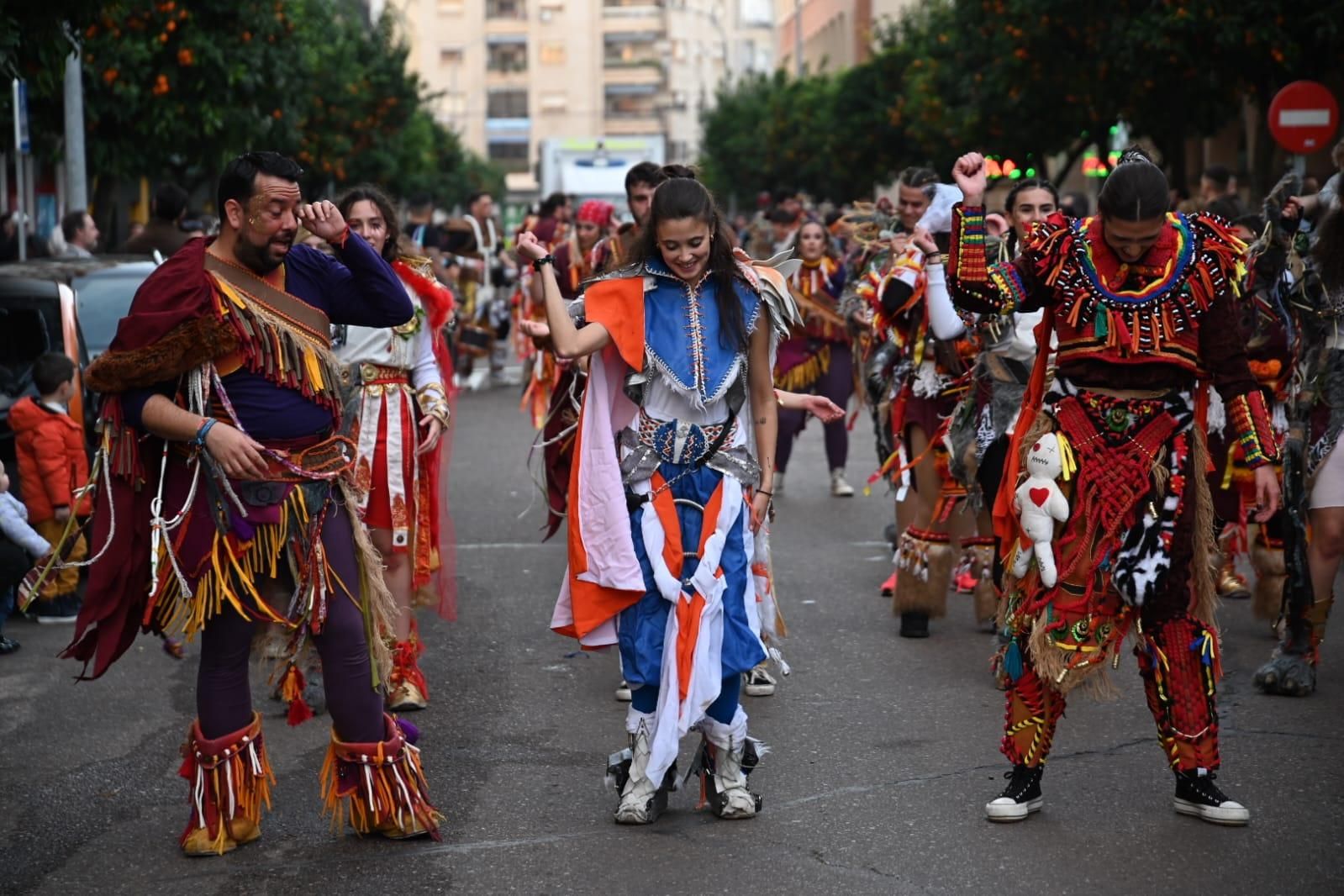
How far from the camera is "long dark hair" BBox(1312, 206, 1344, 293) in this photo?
719 centimetres

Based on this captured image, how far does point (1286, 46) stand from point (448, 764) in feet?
52.6

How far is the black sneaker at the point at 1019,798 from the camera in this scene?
5716 mm

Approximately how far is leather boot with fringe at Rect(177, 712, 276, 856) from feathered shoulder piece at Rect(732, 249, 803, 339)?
1954 millimetres

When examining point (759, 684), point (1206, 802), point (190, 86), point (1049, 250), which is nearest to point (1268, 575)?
point (759, 684)

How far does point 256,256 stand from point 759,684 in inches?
117

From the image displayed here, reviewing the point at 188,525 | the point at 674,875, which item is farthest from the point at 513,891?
the point at 188,525

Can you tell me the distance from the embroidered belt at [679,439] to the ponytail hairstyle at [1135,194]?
1301mm

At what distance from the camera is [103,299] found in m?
11.7

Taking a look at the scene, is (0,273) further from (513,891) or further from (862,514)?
(513,891)

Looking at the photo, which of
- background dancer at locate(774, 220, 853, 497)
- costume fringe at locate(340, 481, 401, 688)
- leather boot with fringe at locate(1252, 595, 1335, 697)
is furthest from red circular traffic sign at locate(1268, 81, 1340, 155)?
costume fringe at locate(340, 481, 401, 688)

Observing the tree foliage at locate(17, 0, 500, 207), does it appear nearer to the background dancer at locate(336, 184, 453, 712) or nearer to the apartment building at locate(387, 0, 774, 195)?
the background dancer at locate(336, 184, 453, 712)

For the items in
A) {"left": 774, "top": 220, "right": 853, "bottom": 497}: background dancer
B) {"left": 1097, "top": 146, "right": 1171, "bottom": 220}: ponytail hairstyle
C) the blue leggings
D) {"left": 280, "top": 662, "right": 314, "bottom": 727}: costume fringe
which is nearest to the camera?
{"left": 1097, "top": 146, "right": 1171, "bottom": 220}: ponytail hairstyle

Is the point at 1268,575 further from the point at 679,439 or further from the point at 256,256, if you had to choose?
the point at 256,256

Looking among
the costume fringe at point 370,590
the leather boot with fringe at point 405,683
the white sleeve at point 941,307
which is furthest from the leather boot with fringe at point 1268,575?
the costume fringe at point 370,590
